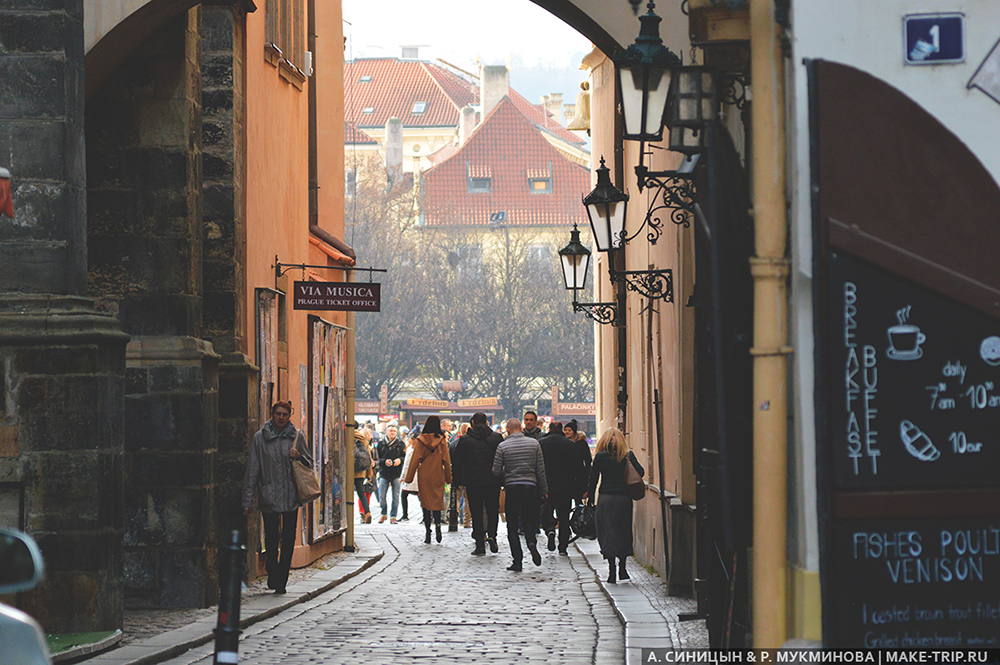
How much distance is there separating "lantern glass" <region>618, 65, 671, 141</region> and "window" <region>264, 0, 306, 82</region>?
27.4 feet

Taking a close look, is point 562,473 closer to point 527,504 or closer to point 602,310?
point 527,504

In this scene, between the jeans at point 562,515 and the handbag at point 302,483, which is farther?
the jeans at point 562,515

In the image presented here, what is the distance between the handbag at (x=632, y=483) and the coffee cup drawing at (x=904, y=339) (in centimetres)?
1012

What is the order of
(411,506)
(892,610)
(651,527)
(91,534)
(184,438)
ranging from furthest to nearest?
(411,506), (651,527), (184,438), (91,534), (892,610)

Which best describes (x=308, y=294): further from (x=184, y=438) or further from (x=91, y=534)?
(x=91, y=534)

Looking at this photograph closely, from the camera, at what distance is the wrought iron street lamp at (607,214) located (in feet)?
55.7

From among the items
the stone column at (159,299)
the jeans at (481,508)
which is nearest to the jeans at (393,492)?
the jeans at (481,508)

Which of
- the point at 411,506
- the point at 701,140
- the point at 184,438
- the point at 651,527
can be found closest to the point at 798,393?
the point at 701,140

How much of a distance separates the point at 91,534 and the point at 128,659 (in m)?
1.27

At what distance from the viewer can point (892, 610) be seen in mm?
7016

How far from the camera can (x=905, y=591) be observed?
701 centimetres

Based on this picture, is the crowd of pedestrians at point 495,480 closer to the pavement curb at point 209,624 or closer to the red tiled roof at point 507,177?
the pavement curb at point 209,624

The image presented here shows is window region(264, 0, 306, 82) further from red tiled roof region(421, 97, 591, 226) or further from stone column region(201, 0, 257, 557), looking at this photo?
red tiled roof region(421, 97, 591, 226)

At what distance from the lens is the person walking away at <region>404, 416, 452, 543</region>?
26047 millimetres
